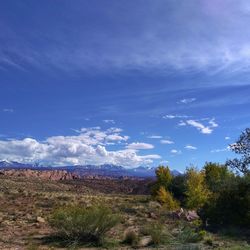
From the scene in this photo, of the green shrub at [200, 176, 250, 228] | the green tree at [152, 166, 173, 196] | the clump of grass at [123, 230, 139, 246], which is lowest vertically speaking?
the clump of grass at [123, 230, 139, 246]

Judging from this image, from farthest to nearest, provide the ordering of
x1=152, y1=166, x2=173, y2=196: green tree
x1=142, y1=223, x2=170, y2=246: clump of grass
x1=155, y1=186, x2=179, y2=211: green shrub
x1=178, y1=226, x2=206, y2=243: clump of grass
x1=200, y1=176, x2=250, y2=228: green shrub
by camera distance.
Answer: x1=152, y1=166, x2=173, y2=196: green tree → x1=155, y1=186, x2=179, y2=211: green shrub → x1=200, y1=176, x2=250, y2=228: green shrub → x1=178, y1=226, x2=206, y2=243: clump of grass → x1=142, y1=223, x2=170, y2=246: clump of grass

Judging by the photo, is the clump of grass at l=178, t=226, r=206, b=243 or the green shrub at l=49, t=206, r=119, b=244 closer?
the green shrub at l=49, t=206, r=119, b=244

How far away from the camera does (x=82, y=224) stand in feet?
66.2

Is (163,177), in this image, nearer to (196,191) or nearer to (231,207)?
(196,191)

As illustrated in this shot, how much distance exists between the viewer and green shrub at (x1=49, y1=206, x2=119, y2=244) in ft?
66.0

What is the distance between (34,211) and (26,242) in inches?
583

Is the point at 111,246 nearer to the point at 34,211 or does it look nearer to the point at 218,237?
the point at 218,237

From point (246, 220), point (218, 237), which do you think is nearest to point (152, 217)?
point (246, 220)

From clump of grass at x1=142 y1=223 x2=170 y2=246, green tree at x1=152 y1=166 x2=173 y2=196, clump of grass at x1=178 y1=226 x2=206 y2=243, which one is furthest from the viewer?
green tree at x1=152 y1=166 x2=173 y2=196

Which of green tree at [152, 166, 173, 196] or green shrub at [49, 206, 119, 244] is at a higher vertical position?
green tree at [152, 166, 173, 196]

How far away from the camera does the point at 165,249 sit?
60.0ft

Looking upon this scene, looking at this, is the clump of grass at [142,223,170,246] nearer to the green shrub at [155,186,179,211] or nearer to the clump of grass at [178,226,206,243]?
the clump of grass at [178,226,206,243]

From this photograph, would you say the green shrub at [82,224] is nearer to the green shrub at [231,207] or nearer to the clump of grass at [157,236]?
the clump of grass at [157,236]

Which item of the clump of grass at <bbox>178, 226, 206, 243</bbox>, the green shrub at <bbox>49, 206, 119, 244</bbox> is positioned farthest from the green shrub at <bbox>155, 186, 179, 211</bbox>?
the green shrub at <bbox>49, 206, 119, 244</bbox>
